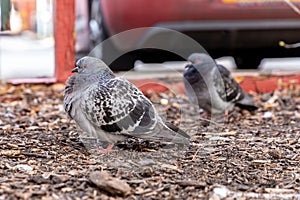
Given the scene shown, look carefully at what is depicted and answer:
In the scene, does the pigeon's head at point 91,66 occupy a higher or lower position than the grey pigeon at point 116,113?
higher

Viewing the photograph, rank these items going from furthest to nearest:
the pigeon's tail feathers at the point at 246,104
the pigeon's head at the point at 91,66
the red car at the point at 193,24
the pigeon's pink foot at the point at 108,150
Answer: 1. the red car at the point at 193,24
2. the pigeon's tail feathers at the point at 246,104
3. the pigeon's head at the point at 91,66
4. the pigeon's pink foot at the point at 108,150

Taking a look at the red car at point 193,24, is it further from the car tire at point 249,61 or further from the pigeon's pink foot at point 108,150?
the pigeon's pink foot at point 108,150

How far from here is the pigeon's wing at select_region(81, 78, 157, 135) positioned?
12.4 feet

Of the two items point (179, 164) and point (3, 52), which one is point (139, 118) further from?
point (3, 52)

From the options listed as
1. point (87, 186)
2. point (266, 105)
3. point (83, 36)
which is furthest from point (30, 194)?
point (83, 36)

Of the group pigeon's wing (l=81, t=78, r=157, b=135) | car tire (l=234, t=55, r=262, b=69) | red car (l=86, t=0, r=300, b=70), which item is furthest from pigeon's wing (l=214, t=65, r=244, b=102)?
car tire (l=234, t=55, r=262, b=69)

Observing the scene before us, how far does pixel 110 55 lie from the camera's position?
26.1 ft

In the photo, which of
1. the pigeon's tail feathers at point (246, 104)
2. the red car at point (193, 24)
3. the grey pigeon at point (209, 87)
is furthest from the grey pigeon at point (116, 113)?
the red car at point (193, 24)

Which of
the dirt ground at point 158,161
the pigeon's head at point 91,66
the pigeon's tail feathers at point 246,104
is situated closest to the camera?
the dirt ground at point 158,161

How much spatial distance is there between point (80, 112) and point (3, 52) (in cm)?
975

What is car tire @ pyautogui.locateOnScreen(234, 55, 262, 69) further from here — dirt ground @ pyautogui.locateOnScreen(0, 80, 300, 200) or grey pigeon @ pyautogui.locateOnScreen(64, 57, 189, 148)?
grey pigeon @ pyautogui.locateOnScreen(64, 57, 189, 148)

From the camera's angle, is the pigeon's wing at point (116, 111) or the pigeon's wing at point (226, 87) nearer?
the pigeon's wing at point (116, 111)

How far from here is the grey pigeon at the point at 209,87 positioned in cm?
536

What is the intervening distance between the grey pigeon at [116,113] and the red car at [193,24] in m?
3.60
